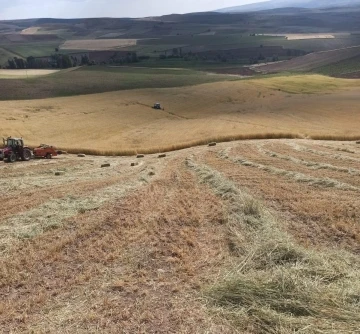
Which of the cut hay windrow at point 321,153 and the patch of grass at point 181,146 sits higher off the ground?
the cut hay windrow at point 321,153

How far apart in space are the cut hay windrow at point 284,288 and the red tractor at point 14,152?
85.1ft

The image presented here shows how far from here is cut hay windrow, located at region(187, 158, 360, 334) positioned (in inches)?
333

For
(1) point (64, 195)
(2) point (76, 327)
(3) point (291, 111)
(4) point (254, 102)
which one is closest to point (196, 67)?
(4) point (254, 102)

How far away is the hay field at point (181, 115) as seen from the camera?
1891 inches

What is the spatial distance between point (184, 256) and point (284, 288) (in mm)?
3383

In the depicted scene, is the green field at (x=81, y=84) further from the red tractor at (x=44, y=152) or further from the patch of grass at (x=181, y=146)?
the red tractor at (x=44, y=152)

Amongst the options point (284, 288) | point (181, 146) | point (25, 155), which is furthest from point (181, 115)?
point (284, 288)

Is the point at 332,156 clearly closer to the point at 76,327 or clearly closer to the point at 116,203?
the point at 116,203

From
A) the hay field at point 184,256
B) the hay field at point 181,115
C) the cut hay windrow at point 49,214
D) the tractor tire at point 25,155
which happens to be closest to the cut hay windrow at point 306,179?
the hay field at point 184,256

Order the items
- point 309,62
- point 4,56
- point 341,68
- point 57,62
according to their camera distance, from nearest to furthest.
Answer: point 341,68, point 57,62, point 309,62, point 4,56

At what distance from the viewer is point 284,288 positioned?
31.0 ft

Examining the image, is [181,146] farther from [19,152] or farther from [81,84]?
[81,84]

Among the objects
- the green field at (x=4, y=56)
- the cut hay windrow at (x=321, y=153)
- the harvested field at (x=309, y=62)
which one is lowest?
the cut hay windrow at (x=321, y=153)

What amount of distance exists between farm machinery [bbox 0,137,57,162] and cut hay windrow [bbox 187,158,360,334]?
85.4 feet
